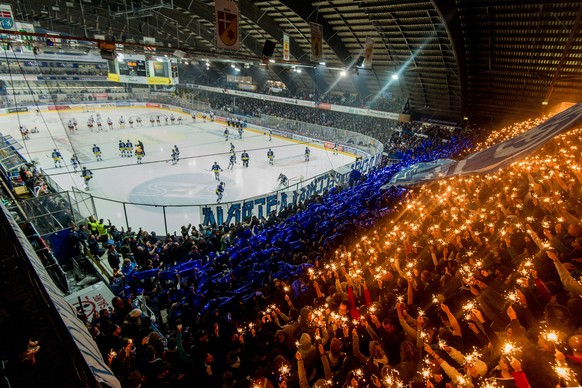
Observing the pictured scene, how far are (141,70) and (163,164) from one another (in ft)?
20.6

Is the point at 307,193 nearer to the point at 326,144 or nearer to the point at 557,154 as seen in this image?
the point at 557,154

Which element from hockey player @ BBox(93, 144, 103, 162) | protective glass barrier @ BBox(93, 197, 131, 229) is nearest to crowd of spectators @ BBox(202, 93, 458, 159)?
protective glass barrier @ BBox(93, 197, 131, 229)

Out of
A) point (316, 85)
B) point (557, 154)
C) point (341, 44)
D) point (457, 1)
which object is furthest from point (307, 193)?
point (316, 85)

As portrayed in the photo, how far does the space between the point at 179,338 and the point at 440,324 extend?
3.95m

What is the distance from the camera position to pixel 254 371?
4.45m

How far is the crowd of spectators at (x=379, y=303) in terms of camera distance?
11.9 feet

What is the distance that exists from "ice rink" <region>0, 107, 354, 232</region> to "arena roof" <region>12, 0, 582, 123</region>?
7293mm

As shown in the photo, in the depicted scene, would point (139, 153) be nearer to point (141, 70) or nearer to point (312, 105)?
point (141, 70)

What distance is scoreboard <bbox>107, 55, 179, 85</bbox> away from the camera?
19747 mm

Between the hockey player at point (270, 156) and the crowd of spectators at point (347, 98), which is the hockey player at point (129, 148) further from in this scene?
the crowd of spectators at point (347, 98)

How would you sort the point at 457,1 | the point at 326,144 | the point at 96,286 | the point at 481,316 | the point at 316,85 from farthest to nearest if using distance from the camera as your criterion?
the point at 316,85 < the point at 326,144 < the point at 457,1 < the point at 96,286 < the point at 481,316

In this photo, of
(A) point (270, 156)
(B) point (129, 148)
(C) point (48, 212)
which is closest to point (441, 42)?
(A) point (270, 156)

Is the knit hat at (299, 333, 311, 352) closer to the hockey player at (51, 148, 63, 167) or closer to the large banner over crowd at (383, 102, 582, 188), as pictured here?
the large banner over crowd at (383, 102, 582, 188)

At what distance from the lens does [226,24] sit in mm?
10531
